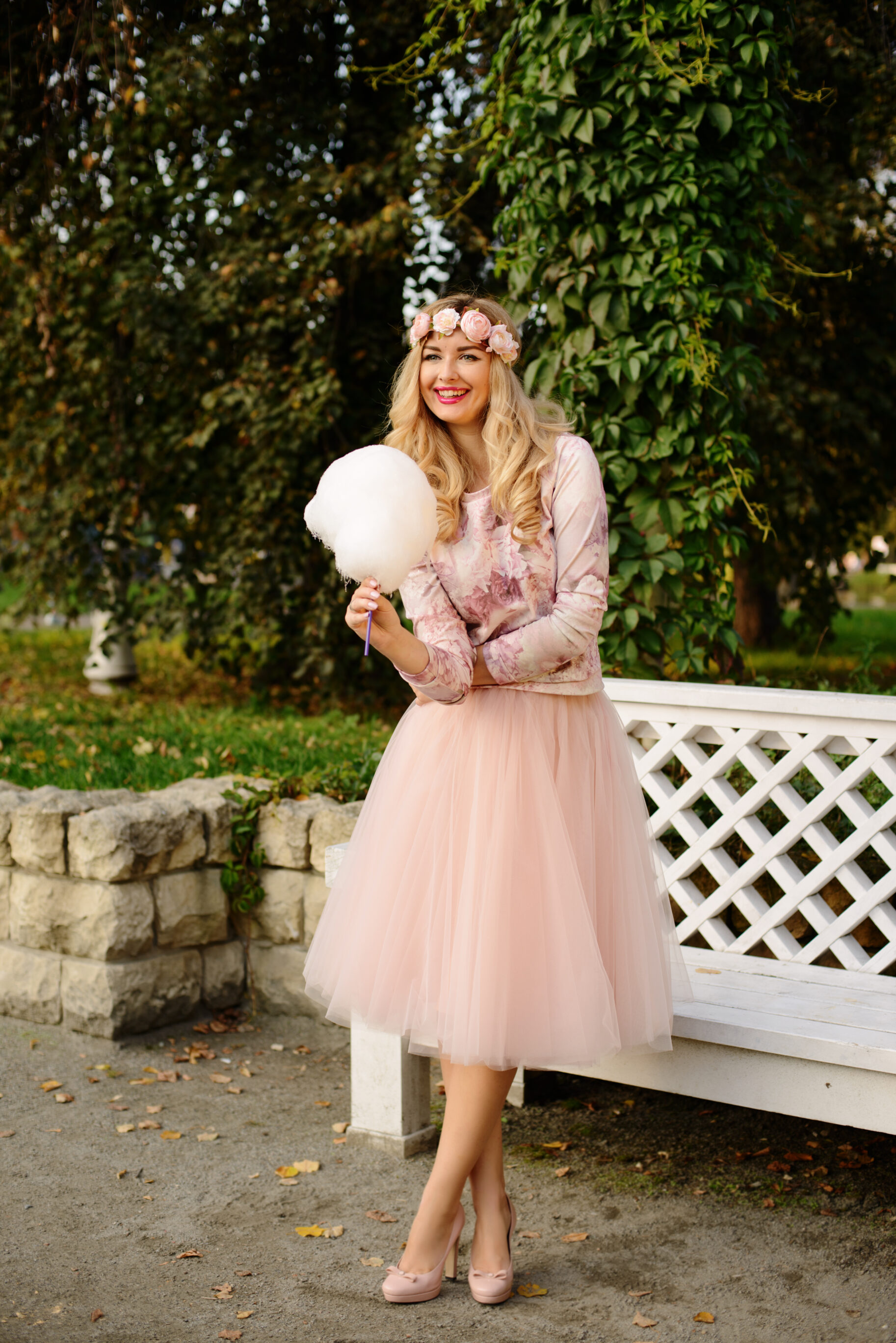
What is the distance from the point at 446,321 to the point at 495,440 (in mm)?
303

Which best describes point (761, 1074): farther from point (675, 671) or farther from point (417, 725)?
point (675, 671)

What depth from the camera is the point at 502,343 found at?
2.84m

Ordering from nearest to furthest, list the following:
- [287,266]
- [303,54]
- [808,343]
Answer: [287,266]
[303,54]
[808,343]

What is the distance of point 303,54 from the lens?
8.01m

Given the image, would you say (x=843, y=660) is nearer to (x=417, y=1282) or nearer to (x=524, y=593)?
(x=524, y=593)

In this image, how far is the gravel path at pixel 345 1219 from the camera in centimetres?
270

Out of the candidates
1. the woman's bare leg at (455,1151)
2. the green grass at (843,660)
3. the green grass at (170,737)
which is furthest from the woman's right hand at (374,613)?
the green grass at (843,660)

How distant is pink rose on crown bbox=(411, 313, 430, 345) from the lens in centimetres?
288

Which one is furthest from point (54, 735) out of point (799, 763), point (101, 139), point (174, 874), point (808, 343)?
point (808, 343)

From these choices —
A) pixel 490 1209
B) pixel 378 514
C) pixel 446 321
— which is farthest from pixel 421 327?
pixel 490 1209

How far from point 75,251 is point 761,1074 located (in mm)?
7295

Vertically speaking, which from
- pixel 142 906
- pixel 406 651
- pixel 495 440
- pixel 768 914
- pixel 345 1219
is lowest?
pixel 345 1219

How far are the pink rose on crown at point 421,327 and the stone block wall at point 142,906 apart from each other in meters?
1.98

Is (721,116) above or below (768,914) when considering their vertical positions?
above
